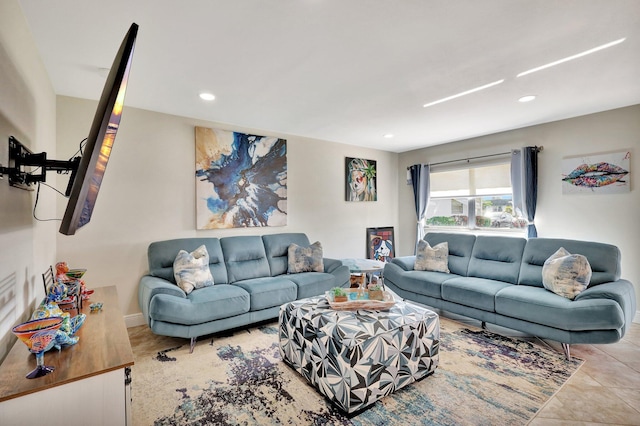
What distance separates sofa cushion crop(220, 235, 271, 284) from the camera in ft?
11.7

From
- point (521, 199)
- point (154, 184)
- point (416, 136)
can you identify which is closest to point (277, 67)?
point (154, 184)

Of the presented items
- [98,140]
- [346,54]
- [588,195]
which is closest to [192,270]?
[98,140]

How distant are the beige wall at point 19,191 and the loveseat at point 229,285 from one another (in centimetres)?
88

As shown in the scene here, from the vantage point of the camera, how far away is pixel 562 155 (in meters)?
3.86

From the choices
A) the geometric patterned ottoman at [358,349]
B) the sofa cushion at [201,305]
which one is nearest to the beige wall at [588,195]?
the geometric patterned ottoman at [358,349]

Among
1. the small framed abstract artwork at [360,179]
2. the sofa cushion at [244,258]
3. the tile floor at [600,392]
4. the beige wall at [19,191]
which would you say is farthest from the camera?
the small framed abstract artwork at [360,179]

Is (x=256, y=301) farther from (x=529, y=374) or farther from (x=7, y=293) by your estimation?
(x=529, y=374)

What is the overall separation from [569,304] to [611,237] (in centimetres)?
171

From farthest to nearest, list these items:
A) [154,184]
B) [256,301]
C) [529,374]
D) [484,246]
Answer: [484,246] < [154,184] < [256,301] < [529,374]

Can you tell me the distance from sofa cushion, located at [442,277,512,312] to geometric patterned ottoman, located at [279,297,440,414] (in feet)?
3.42

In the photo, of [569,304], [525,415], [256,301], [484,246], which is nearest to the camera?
[525,415]

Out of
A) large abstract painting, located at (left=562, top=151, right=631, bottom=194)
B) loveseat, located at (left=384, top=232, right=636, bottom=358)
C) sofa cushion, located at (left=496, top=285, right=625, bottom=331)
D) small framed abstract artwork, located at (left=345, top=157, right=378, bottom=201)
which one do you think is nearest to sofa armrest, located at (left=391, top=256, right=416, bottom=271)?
loveseat, located at (left=384, top=232, right=636, bottom=358)

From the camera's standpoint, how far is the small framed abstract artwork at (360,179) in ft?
17.1

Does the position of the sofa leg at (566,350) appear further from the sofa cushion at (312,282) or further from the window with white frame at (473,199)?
the sofa cushion at (312,282)
